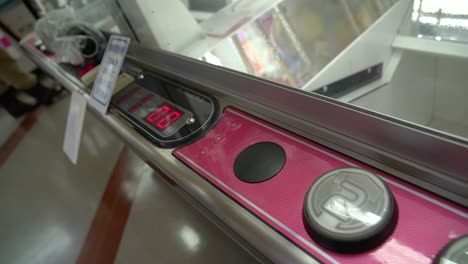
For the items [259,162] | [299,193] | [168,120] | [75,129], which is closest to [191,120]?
[168,120]

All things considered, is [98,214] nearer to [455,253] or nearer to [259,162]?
[259,162]

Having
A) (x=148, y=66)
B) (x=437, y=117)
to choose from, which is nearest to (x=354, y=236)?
(x=437, y=117)

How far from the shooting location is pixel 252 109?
62 cm

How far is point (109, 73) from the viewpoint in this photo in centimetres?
88

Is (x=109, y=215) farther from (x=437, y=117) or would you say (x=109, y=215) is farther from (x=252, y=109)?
(x=437, y=117)

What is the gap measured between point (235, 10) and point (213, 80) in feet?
1.56

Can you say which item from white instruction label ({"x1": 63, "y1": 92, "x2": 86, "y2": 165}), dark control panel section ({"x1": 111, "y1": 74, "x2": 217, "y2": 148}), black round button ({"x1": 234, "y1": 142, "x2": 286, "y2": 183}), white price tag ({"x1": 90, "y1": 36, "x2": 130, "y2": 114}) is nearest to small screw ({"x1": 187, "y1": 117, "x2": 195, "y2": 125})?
dark control panel section ({"x1": 111, "y1": 74, "x2": 217, "y2": 148})

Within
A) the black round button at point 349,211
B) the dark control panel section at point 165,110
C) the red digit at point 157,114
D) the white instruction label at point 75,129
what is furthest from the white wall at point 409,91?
the white instruction label at point 75,129

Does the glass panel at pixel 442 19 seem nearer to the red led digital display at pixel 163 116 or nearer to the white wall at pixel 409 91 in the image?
the white wall at pixel 409 91

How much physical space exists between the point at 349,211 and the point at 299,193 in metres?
0.09

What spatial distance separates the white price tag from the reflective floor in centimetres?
38

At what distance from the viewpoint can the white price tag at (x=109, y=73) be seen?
845 mm

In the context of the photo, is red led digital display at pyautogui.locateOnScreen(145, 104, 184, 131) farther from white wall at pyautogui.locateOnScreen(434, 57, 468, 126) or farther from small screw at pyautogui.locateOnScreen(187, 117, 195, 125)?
white wall at pyautogui.locateOnScreen(434, 57, 468, 126)

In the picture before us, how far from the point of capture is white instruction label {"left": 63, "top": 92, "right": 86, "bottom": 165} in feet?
2.86
